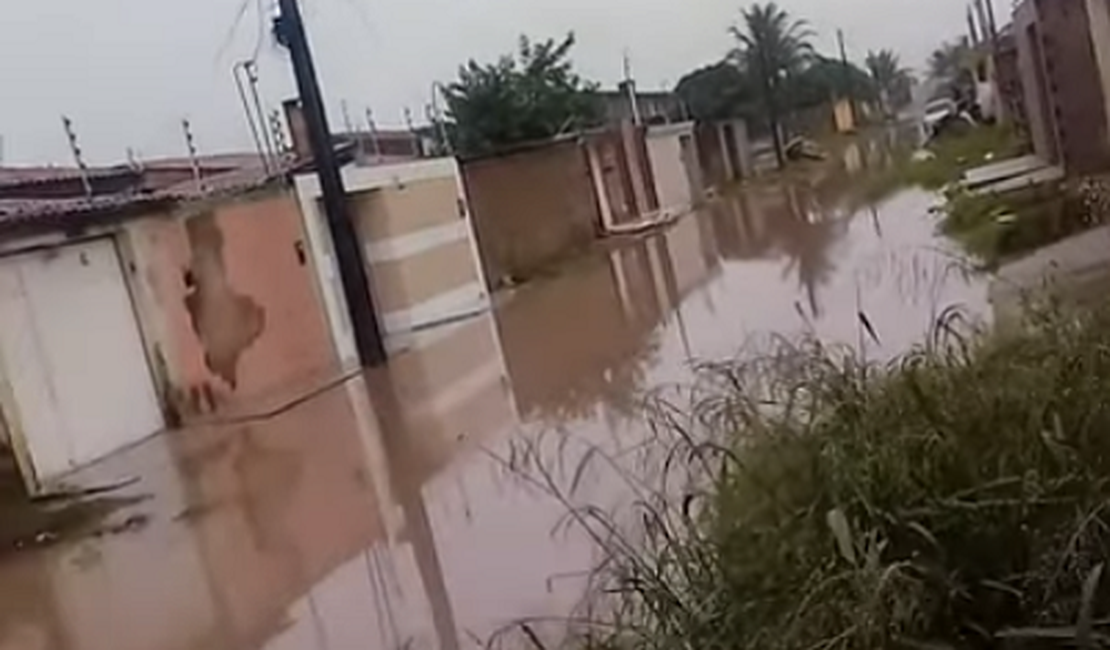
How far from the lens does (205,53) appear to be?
13148 millimetres

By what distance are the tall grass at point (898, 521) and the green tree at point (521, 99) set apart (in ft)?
49.5

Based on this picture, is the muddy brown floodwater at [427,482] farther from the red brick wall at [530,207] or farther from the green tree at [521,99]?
the green tree at [521,99]

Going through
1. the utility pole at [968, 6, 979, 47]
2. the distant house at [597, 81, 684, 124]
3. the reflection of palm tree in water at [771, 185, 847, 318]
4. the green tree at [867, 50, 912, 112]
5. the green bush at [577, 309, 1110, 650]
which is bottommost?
the reflection of palm tree in water at [771, 185, 847, 318]

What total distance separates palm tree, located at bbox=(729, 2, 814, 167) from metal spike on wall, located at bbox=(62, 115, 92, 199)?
8.51 metres

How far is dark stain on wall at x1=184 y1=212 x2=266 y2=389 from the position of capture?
38.7 ft

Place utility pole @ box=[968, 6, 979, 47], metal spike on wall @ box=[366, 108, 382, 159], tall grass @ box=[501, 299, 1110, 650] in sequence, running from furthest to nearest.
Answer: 1. metal spike on wall @ box=[366, 108, 382, 159]
2. utility pole @ box=[968, 6, 979, 47]
3. tall grass @ box=[501, 299, 1110, 650]

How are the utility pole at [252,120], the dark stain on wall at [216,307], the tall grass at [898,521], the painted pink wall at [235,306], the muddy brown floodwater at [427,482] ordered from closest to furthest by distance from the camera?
1. the tall grass at [898,521]
2. the muddy brown floodwater at [427,482]
3. the painted pink wall at [235,306]
4. the dark stain on wall at [216,307]
5. the utility pole at [252,120]

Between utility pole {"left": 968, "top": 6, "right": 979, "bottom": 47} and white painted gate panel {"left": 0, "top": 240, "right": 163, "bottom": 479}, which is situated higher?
→ utility pole {"left": 968, "top": 6, "right": 979, "bottom": 47}

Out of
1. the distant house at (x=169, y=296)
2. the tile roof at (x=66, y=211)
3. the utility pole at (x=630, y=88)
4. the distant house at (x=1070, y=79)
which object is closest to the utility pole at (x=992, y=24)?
the distant house at (x=1070, y=79)

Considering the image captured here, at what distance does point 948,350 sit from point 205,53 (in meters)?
11.3

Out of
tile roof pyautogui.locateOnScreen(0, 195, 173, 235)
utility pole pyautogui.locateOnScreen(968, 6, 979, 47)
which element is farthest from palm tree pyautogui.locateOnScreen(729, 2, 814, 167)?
tile roof pyautogui.locateOnScreen(0, 195, 173, 235)

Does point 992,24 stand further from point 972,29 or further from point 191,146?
point 191,146

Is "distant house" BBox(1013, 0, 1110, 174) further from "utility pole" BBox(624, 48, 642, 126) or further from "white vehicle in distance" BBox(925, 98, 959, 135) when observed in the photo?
"utility pole" BBox(624, 48, 642, 126)

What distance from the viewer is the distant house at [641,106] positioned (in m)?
20.6
